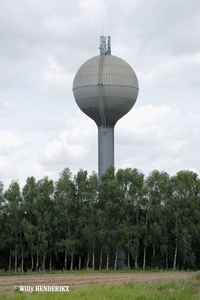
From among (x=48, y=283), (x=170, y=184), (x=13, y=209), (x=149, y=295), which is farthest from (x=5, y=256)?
(x=149, y=295)

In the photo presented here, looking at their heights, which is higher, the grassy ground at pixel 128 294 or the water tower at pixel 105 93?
the water tower at pixel 105 93

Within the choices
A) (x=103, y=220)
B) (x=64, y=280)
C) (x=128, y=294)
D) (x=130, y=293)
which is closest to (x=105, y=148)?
(x=103, y=220)

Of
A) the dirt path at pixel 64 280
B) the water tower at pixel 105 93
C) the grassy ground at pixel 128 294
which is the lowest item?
the grassy ground at pixel 128 294

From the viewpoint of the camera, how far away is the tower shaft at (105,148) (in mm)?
59844

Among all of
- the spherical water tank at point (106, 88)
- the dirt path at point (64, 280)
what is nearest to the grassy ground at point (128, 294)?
the dirt path at point (64, 280)

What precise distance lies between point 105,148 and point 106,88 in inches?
243

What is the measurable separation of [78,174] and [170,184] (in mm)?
7926

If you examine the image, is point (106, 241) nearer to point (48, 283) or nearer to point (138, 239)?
point (138, 239)

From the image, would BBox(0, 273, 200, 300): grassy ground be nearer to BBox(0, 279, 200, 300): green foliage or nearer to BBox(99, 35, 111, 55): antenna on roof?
BBox(0, 279, 200, 300): green foliage

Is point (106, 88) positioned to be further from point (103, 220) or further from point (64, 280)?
point (64, 280)

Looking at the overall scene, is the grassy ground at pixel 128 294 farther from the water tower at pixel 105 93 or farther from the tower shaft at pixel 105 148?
the tower shaft at pixel 105 148

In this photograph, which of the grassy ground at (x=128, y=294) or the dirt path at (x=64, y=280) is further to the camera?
the dirt path at (x=64, y=280)

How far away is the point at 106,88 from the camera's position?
188 ft

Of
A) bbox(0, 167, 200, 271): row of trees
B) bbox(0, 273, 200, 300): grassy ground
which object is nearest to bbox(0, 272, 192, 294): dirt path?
bbox(0, 273, 200, 300): grassy ground
